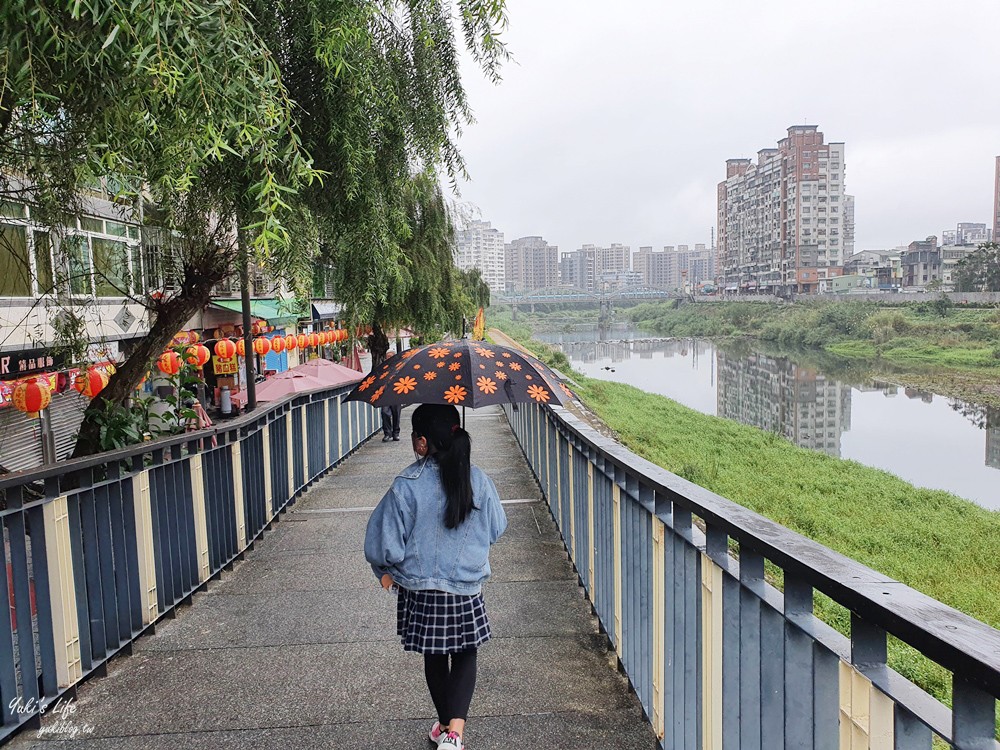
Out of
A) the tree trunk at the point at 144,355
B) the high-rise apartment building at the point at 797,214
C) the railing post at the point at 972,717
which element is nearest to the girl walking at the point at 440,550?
the railing post at the point at 972,717

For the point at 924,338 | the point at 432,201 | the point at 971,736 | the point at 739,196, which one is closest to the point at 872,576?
the point at 971,736

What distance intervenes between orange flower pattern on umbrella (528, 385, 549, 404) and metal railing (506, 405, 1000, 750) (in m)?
0.47

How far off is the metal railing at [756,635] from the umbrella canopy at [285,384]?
36.6 ft

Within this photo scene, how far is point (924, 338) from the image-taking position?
186 feet

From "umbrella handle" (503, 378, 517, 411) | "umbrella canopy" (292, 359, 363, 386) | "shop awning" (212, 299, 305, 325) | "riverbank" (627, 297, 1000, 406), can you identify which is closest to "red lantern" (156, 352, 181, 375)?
"umbrella canopy" (292, 359, 363, 386)

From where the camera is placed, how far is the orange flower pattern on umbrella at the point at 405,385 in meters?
3.19

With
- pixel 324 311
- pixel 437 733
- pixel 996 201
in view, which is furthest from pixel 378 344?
pixel 996 201

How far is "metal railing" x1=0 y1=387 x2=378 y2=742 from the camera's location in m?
3.20

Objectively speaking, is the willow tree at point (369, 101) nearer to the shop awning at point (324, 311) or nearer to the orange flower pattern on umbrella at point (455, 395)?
the orange flower pattern on umbrella at point (455, 395)

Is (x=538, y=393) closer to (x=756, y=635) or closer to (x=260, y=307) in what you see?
(x=756, y=635)

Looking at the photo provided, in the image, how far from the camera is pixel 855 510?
47.5ft

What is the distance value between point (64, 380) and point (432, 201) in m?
8.84

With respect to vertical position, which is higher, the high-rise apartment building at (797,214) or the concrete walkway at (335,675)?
the high-rise apartment building at (797,214)

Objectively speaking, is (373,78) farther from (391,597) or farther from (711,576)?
(711,576)
